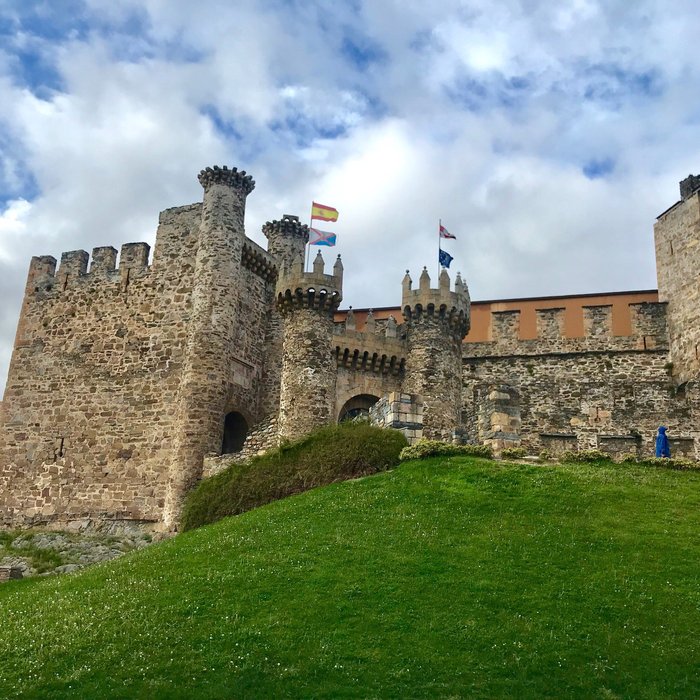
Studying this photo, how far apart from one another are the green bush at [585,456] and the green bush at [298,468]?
4.07m

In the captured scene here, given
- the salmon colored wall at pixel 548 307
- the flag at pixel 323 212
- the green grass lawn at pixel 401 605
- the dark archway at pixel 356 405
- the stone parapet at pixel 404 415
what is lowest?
the green grass lawn at pixel 401 605

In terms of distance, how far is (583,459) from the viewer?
2125 cm

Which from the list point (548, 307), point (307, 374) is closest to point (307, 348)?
point (307, 374)

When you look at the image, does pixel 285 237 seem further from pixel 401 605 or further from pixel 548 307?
pixel 401 605

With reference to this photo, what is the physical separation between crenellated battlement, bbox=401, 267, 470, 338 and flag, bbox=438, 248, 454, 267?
4.18 ft

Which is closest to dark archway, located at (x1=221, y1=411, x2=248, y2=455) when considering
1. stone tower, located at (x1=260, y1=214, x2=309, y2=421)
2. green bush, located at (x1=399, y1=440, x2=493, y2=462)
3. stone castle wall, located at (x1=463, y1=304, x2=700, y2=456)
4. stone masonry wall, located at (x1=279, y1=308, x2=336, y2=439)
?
stone tower, located at (x1=260, y1=214, x2=309, y2=421)

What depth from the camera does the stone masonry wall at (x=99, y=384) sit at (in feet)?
98.6

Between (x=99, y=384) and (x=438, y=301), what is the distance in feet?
41.9

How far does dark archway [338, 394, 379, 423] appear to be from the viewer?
28.3 m

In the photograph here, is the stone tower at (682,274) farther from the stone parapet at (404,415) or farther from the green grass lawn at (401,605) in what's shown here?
the green grass lawn at (401,605)

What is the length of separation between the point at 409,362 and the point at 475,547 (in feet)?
45.6

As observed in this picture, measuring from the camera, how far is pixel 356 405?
28719 mm

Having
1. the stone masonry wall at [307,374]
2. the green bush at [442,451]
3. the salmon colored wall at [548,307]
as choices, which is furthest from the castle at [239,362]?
the green bush at [442,451]

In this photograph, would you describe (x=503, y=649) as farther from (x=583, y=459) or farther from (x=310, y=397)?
(x=310, y=397)
